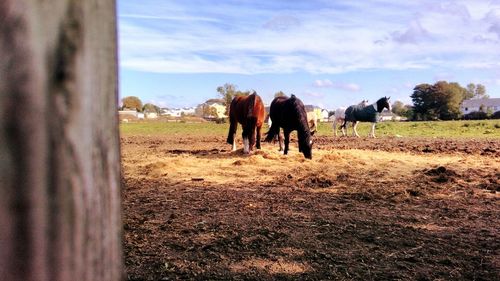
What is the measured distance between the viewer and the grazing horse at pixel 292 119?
11930 millimetres

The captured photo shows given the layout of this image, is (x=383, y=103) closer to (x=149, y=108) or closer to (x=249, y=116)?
(x=249, y=116)

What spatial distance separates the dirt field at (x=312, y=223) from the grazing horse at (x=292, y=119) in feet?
5.54

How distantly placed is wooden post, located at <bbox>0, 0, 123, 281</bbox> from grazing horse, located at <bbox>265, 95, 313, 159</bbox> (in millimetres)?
11230

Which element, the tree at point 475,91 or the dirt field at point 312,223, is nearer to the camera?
the dirt field at point 312,223

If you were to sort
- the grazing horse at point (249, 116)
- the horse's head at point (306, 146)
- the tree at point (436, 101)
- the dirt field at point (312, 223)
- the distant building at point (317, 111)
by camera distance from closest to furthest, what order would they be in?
the dirt field at point (312, 223) → the horse's head at point (306, 146) → the grazing horse at point (249, 116) → the distant building at point (317, 111) → the tree at point (436, 101)

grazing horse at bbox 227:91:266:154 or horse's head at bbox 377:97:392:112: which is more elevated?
horse's head at bbox 377:97:392:112

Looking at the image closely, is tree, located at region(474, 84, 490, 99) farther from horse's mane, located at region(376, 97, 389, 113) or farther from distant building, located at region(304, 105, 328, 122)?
horse's mane, located at region(376, 97, 389, 113)

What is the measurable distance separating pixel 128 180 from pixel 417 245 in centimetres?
625

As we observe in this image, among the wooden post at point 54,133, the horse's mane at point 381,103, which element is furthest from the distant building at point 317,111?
the wooden post at point 54,133

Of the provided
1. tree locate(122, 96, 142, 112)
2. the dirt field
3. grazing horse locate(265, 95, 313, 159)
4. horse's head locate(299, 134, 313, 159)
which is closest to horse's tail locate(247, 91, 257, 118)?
grazing horse locate(265, 95, 313, 159)

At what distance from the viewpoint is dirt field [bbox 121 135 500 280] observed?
383 cm

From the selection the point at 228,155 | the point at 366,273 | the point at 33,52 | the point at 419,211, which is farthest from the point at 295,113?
the point at 33,52

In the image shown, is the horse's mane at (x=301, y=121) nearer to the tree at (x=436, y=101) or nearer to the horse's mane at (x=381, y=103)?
the horse's mane at (x=381, y=103)

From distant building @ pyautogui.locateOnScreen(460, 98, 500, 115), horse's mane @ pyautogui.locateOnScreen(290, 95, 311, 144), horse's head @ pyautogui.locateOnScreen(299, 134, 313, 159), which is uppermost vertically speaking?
distant building @ pyautogui.locateOnScreen(460, 98, 500, 115)
